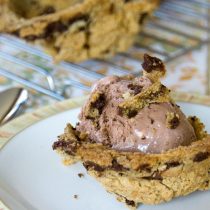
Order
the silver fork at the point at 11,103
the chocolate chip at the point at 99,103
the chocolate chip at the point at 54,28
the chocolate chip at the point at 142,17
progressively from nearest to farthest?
the chocolate chip at the point at 99,103, the silver fork at the point at 11,103, the chocolate chip at the point at 54,28, the chocolate chip at the point at 142,17

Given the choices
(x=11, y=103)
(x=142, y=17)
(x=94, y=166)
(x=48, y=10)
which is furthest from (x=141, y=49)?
(x=94, y=166)

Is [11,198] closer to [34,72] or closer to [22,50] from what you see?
[34,72]

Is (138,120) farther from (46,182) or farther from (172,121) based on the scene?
(46,182)

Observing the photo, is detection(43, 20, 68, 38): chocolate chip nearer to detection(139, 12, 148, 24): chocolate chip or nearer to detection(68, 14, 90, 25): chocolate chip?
detection(68, 14, 90, 25): chocolate chip

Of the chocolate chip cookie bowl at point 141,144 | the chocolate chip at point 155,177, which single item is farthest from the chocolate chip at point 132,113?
the chocolate chip at point 155,177

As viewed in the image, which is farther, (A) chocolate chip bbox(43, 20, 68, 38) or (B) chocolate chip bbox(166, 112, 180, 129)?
(A) chocolate chip bbox(43, 20, 68, 38)

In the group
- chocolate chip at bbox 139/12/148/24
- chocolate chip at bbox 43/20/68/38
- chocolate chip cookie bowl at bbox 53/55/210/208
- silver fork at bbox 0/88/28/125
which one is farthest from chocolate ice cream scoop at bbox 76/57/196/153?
chocolate chip at bbox 139/12/148/24

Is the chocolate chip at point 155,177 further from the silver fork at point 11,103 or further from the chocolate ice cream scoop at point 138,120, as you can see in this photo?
the silver fork at point 11,103
